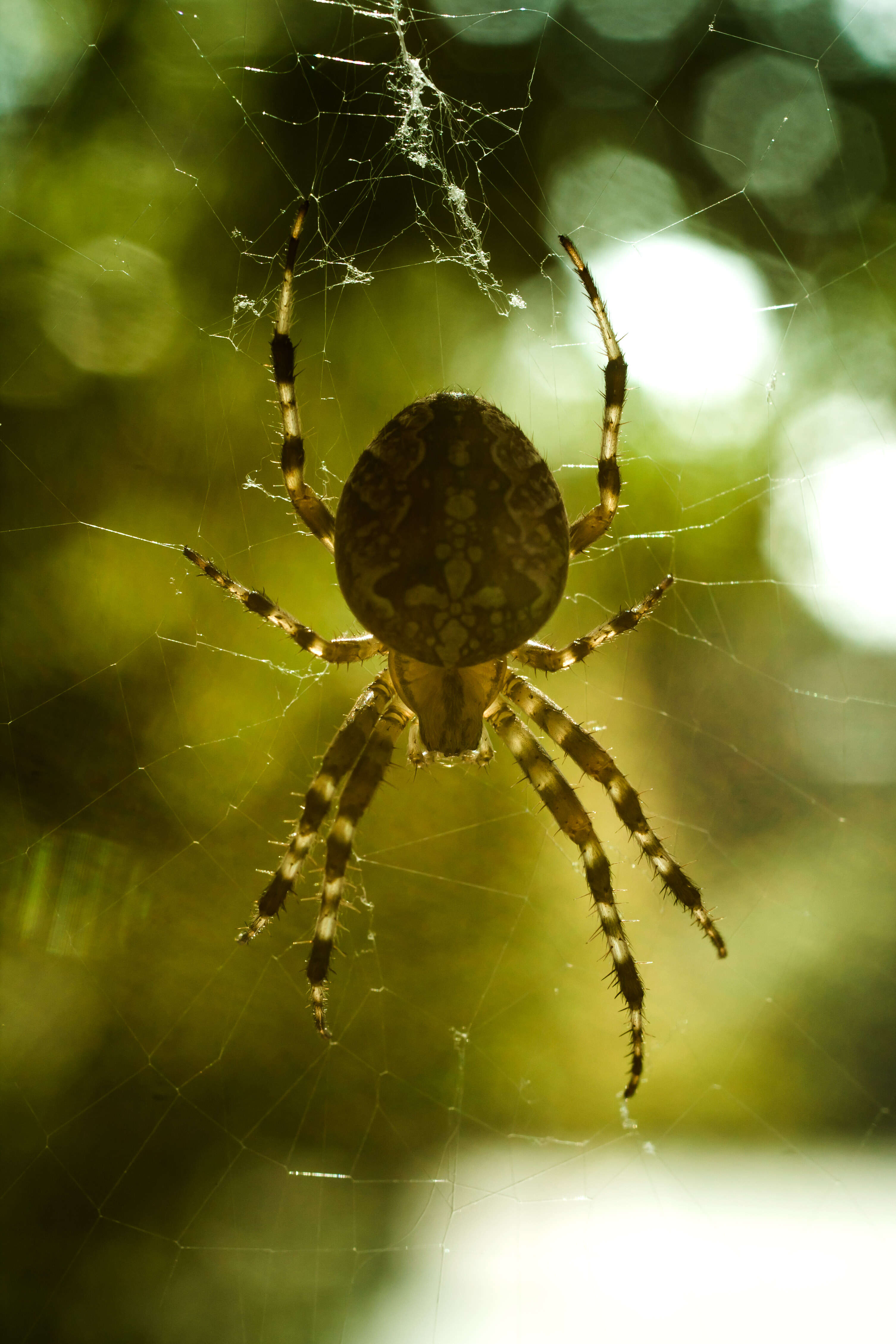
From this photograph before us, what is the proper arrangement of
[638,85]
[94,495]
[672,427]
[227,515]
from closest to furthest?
[638,85] → [94,495] → [227,515] → [672,427]

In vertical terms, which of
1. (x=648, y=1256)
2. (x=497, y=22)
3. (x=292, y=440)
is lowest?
(x=648, y=1256)

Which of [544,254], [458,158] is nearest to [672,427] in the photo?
[544,254]

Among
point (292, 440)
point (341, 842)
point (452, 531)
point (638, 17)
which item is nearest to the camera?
point (452, 531)

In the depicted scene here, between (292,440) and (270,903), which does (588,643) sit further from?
(270,903)

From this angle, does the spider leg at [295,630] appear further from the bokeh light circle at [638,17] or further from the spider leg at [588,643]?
the bokeh light circle at [638,17]

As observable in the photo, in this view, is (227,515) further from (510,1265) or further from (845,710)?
(845,710)

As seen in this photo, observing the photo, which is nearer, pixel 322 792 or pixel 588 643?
pixel 588 643

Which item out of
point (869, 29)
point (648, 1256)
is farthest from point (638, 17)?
point (648, 1256)
